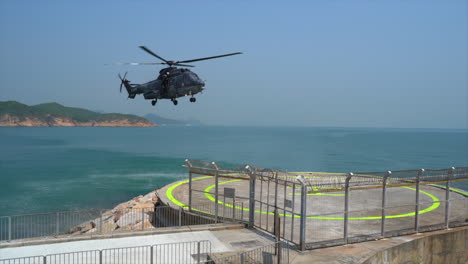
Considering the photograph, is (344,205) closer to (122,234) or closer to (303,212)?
(303,212)

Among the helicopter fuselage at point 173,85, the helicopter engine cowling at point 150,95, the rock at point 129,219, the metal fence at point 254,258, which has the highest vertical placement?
the helicopter fuselage at point 173,85

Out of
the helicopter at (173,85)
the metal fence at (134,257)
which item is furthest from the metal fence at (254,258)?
the helicopter at (173,85)

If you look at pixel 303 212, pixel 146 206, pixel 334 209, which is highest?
pixel 303 212

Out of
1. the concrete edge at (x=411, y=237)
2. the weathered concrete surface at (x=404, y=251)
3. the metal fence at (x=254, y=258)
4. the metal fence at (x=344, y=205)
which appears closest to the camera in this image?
the metal fence at (x=254, y=258)

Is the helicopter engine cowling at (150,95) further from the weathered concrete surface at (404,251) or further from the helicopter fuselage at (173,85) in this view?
the weathered concrete surface at (404,251)

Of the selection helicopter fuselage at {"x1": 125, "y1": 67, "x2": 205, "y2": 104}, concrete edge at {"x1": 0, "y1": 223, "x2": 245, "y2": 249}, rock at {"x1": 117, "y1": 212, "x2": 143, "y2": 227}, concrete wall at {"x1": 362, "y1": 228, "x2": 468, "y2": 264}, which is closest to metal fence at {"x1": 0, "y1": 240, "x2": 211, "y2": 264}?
concrete edge at {"x1": 0, "y1": 223, "x2": 245, "y2": 249}

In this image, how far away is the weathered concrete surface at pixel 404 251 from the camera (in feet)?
45.3

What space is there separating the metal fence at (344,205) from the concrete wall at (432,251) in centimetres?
72

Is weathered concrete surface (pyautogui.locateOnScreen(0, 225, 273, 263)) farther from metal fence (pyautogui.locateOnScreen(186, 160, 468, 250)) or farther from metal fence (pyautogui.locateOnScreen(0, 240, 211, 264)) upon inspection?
metal fence (pyautogui.locateOnScreen(186, 160, 468, 250))

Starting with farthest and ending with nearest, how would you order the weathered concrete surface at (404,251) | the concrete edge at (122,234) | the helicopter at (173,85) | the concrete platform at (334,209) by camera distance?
1. the helicopter at (173,85)
2. the concrete platform at (334,209)
3. the concrete edge at (122,234)
4. the weathered concrete surface at (404,251)

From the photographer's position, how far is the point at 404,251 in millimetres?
15406

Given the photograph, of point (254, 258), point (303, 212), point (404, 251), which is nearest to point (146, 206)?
point (254, 258)

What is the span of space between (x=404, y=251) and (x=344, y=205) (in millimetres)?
6453

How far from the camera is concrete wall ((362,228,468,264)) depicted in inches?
585
